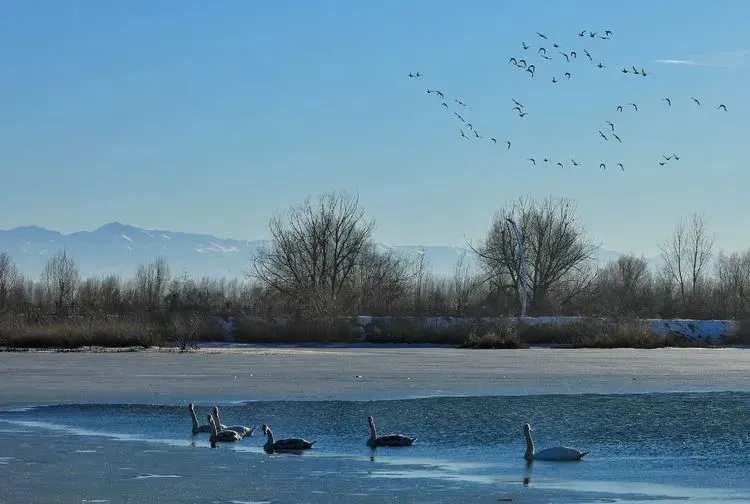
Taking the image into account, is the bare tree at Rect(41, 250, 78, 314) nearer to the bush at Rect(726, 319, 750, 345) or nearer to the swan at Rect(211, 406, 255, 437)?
the bush at Rect(726, 319, 750, 345)

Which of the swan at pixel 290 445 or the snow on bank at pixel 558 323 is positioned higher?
the snow on bank at pixel 558 323

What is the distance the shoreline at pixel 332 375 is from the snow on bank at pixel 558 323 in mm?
14565

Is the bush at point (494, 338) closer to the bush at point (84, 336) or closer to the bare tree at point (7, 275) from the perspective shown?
the bush at point (84, 336)

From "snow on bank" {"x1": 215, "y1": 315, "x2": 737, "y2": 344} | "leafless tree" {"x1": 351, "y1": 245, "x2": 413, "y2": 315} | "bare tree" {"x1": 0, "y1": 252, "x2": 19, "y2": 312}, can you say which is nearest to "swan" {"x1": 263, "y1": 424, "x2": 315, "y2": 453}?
"snow on bank" {"x1": 215, "y1": 315, "x2": 737, "y2": 344}

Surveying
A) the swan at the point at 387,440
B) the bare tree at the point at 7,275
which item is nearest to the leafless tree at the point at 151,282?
the bare tree at the point at 7,275

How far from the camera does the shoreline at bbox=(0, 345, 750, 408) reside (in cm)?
2711

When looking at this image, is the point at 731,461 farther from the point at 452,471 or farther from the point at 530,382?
the point at 530,382

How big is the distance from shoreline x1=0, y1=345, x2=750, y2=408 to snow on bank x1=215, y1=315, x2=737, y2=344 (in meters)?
14.6

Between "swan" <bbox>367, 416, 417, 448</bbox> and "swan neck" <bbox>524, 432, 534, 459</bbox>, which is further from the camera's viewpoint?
"swan" <bbox>367, 416, 417, 448</bbox>

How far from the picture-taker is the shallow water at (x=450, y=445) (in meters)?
14.7

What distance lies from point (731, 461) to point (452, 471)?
3.80 meters

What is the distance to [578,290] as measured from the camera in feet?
296

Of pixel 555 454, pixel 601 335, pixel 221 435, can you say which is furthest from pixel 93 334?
pixel 555 454

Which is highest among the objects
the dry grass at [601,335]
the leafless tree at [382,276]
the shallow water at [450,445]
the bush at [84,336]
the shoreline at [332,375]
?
the leafless tree at [382,276]
